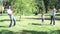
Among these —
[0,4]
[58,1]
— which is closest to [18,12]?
[0,4]

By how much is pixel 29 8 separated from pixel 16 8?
148 cm

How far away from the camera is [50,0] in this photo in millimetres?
68625

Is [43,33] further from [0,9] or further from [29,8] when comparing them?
[0,9]

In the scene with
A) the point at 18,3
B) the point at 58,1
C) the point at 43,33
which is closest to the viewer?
the point at 43,33

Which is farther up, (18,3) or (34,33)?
(18,3)

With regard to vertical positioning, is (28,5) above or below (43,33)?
above

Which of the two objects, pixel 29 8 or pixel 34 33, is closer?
pixel 34 33

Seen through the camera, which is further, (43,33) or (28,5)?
(28,5)

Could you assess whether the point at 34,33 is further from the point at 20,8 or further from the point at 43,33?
the point at 20,8

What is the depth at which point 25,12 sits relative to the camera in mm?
24219

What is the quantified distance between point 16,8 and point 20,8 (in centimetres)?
45

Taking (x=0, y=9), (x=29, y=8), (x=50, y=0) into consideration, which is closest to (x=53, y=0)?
(x=50, y=0)

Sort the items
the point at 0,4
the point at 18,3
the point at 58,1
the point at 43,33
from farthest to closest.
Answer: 1. the point at 58,1
2. the point at 0,4
3. the point at 18,3
4. the point at 43,33

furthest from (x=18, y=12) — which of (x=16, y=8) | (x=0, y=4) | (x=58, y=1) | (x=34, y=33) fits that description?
(x=58, y=1)
